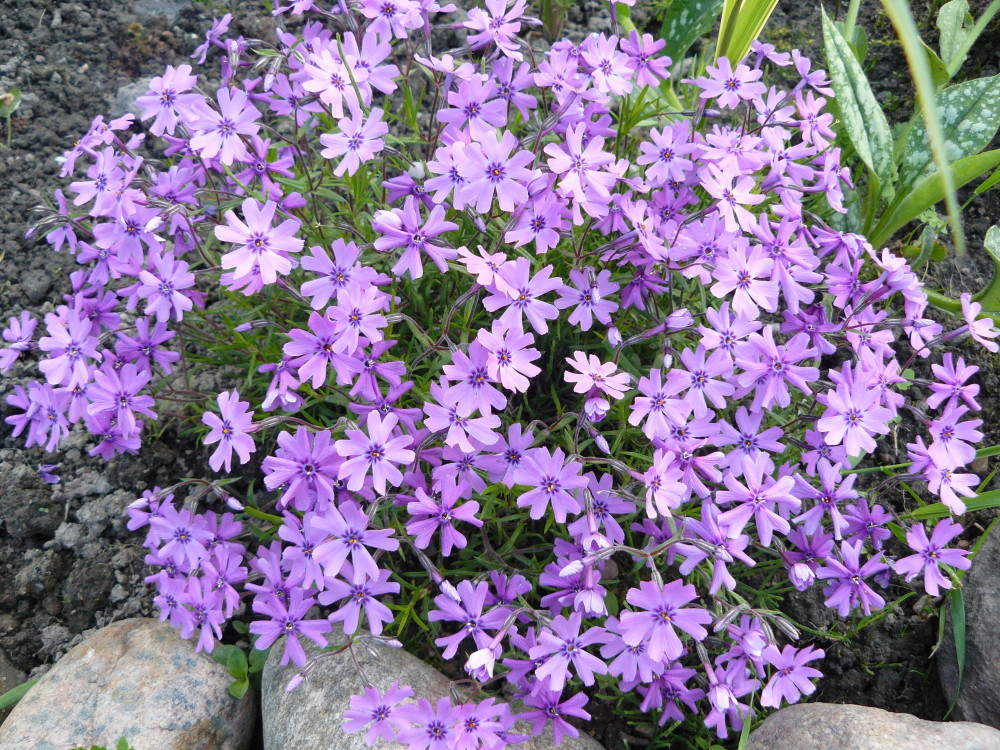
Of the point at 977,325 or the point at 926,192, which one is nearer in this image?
the point at 977,325

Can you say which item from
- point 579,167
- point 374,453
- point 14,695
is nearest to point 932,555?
point 579,167

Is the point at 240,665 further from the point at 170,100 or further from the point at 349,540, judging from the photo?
the point at 170,100

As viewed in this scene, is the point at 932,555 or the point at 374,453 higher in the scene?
the point at 374,453

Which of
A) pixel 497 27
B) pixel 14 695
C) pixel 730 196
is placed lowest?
pixel 14 695

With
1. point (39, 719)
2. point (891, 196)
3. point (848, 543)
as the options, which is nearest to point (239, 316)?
point (39, 719)

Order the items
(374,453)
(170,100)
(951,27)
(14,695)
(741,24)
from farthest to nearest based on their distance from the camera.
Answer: (951,27), (741,24), (14,695), (170,100), (374,453)

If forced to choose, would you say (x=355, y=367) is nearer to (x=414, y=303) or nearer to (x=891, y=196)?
(x=414, y=303)

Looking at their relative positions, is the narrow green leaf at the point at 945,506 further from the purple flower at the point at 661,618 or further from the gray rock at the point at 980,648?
the purple flower at the point at 661,618
